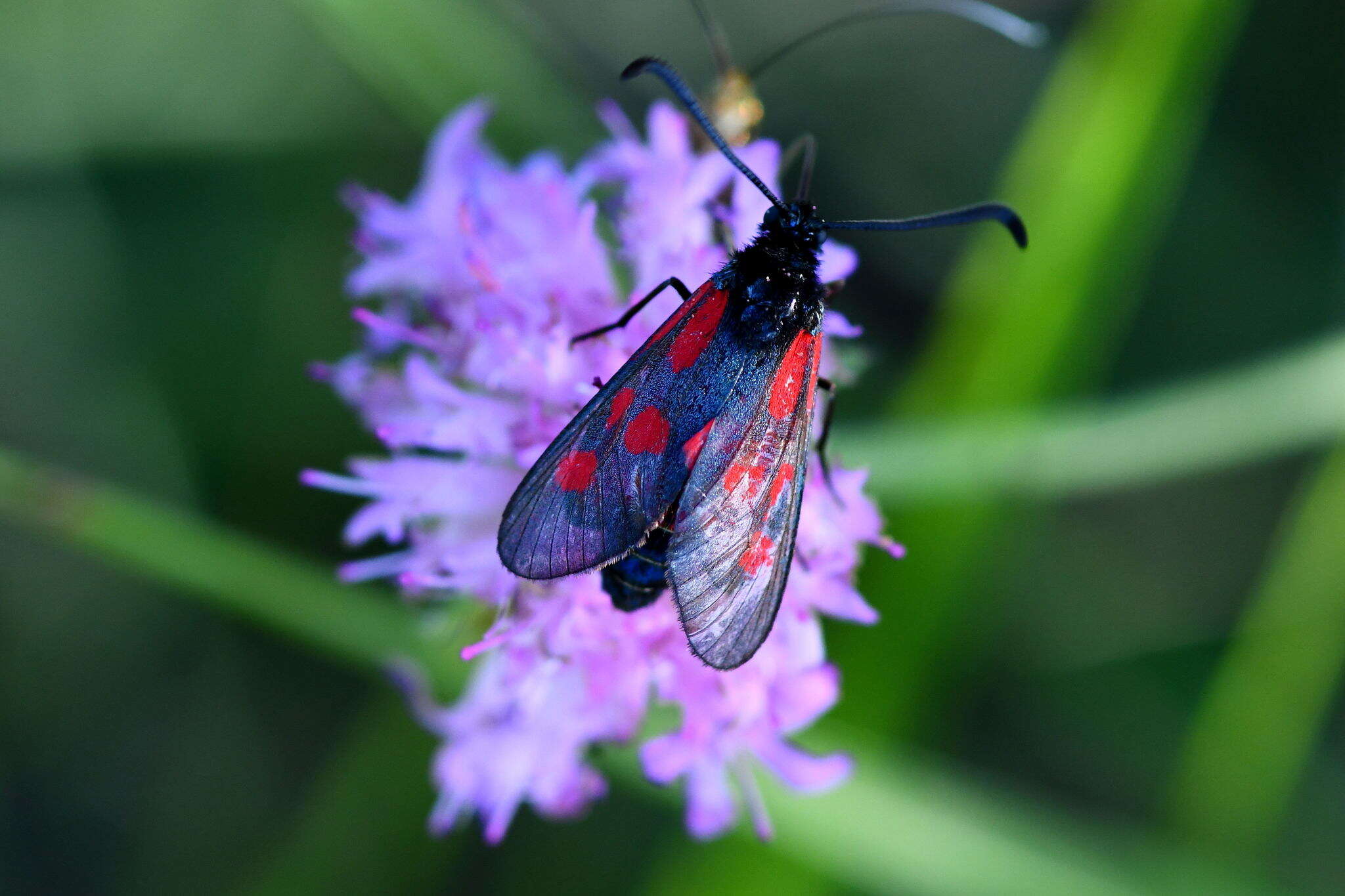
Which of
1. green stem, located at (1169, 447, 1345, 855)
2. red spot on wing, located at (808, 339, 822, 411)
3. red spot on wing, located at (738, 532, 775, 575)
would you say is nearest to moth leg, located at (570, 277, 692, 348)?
red spot on wing, located at (808, 339, 822, 411)

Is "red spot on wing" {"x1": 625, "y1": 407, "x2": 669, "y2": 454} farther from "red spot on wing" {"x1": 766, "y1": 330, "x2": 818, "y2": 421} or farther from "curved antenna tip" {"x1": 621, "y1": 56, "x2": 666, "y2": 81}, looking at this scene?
"curved antenna tip" {"x1": 621, "y1": 56, "x2": 666, "y2": 81}

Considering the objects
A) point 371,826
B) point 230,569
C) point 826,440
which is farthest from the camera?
point 371,826

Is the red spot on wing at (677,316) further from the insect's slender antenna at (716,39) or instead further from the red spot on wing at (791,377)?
the insect's slender antenna at (716,39)

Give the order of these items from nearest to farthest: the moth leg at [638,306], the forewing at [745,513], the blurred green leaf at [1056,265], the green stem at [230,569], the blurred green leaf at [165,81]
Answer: the forewing at [745,513] < the moth leg at [638,306] < the green stem at [230,569] < the blurred green leaf at [1056,265] < the blurred green leaf at [165,81]

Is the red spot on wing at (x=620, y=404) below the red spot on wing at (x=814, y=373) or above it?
below

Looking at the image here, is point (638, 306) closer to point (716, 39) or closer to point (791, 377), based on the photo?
point (791, 377)

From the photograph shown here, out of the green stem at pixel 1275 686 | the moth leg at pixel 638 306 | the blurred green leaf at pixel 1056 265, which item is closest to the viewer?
the moth leg at pixel 638 306

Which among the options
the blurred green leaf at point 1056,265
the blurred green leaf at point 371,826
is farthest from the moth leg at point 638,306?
the blurred green leaf at point 371,826

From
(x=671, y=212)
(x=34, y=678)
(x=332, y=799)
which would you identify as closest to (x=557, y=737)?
(x=671, y=212)

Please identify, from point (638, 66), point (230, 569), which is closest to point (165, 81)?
point (230, 569)
